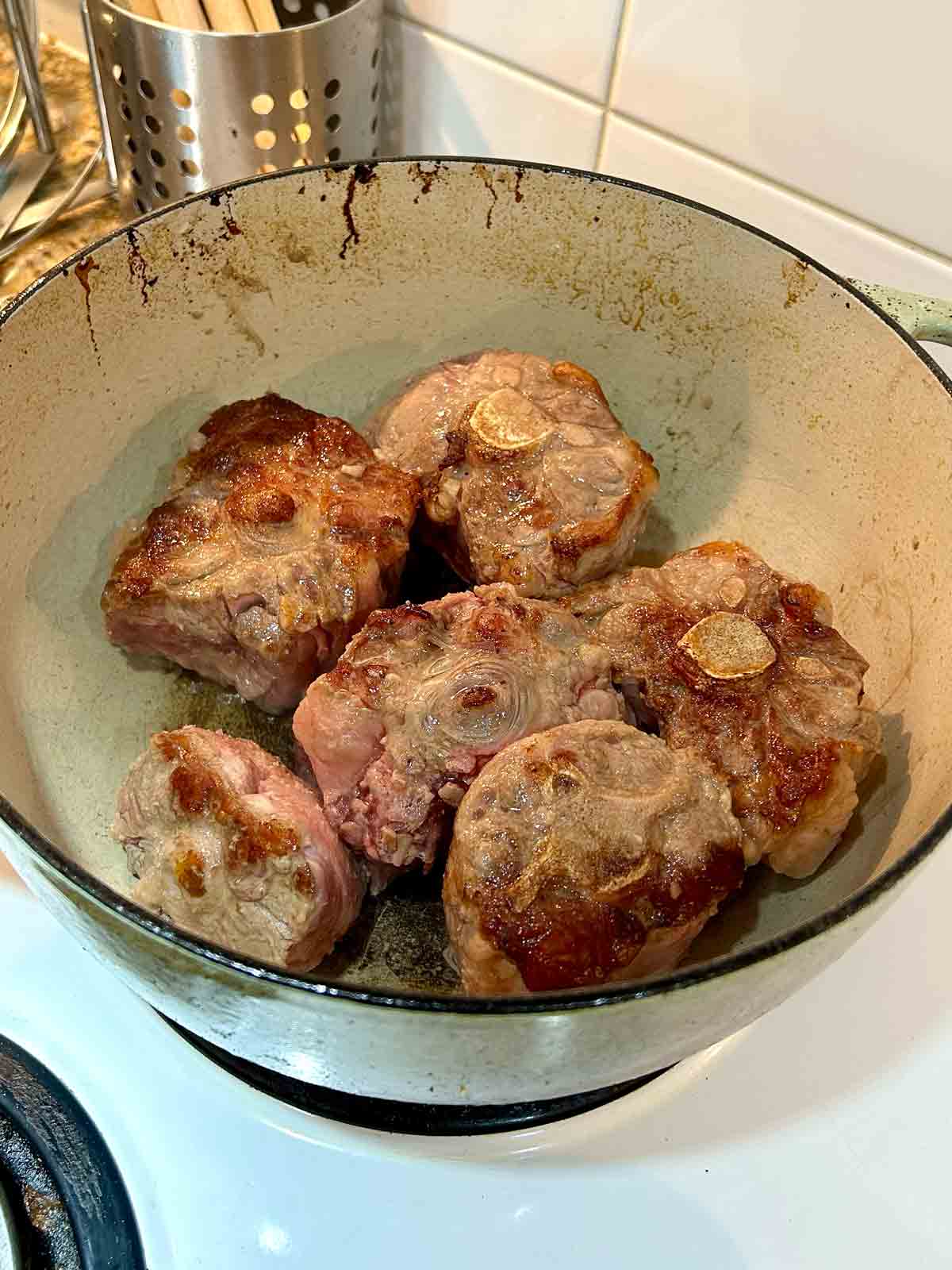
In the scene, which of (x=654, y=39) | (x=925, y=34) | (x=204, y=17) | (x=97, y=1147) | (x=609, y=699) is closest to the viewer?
(x=97, y=1147)

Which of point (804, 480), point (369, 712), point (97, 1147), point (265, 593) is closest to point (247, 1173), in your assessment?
point (97, 1147)

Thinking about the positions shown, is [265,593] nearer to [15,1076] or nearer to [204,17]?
[15,1076]

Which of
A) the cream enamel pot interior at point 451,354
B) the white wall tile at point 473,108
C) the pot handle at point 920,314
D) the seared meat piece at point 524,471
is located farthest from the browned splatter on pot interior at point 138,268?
the pot handle at point 920,314

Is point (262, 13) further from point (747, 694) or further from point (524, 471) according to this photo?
point (747, 694)

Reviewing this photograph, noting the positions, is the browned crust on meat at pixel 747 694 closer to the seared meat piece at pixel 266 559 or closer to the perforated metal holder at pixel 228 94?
the seared meat piece at pixel 266 559

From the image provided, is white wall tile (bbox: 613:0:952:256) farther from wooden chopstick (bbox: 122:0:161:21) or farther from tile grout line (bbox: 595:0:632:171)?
wooden chopstick (bbox: 122:0:161:21)

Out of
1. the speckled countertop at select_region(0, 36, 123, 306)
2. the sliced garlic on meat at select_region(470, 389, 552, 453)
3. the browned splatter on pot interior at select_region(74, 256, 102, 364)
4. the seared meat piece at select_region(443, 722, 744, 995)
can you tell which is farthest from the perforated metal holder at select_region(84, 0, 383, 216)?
the seared meat piece at select_region(443, 722, 744, 995)
